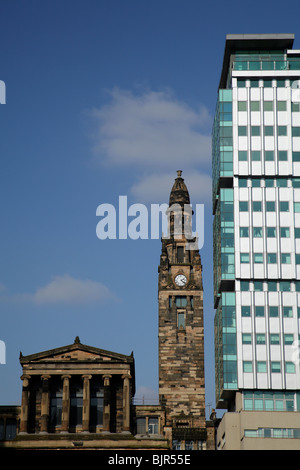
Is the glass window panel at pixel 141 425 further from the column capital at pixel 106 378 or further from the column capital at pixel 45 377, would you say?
the column capital at pixel 45 377

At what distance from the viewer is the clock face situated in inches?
5610

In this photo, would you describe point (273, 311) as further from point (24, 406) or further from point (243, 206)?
point (24, 406)

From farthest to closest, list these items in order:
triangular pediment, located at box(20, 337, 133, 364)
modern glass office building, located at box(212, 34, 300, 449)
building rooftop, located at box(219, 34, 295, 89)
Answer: building rooftop, located at box(219, 34, 295, 89) < modern glass office building, located at box(212, 34, 300, 449) < triangular pediment, located at box(20, 337, 133, 364)

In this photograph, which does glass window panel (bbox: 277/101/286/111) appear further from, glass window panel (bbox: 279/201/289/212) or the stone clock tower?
the stone clock tower

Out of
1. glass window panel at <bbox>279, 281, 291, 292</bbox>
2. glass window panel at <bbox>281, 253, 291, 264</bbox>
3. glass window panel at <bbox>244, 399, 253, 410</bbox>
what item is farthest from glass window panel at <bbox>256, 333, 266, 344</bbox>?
glass window panel at <bbox>281, 253, 291, 264</bbox>

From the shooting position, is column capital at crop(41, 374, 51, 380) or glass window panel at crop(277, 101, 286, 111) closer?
column capital at crop(41, 374, 51, 380)

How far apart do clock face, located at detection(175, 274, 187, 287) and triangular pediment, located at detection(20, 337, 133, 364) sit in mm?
33404

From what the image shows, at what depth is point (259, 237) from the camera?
4791 inches

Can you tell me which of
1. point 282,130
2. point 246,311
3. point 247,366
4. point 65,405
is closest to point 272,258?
point 246,311

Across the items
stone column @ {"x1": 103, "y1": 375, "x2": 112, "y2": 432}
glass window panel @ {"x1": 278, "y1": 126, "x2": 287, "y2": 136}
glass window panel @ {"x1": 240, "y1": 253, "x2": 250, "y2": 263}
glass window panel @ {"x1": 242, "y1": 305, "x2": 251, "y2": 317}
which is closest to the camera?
stone column @ {"x1": 103, "y1": 375, "x2": 112, "y2": 432}

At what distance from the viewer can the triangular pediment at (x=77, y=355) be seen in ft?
363

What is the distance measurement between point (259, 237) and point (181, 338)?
26298mm

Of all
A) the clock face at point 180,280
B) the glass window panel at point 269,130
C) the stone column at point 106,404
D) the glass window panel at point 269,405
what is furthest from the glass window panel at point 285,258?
the stone column at point 106,404

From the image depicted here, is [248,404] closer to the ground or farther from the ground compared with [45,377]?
A: closer to the ground
